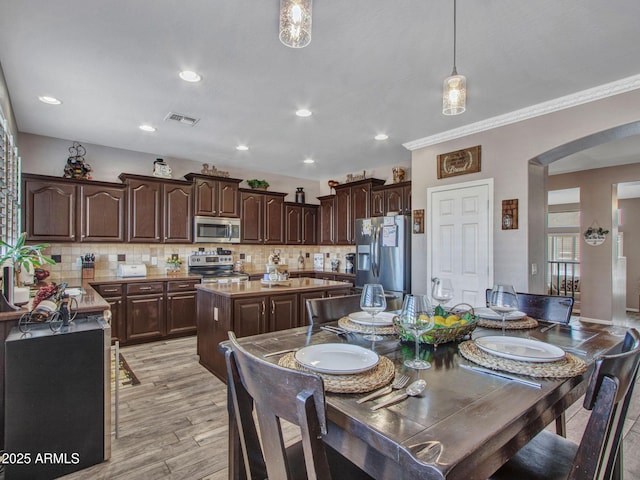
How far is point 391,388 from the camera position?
98 centimetres

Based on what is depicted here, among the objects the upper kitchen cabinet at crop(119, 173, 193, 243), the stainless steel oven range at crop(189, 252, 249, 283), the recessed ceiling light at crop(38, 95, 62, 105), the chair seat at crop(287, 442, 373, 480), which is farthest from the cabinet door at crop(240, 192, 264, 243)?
the chair seat at crop(287, 442, 373, 480)

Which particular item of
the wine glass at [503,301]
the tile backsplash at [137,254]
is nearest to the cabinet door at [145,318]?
the tile backsplash at [137,254]

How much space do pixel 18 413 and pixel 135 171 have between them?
382cm

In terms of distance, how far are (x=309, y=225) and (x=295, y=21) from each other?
5131 mm

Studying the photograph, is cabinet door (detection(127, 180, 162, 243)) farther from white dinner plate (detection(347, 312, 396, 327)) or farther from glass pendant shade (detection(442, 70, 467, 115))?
glass pendant shade (detection(442, 70, 467, 115))

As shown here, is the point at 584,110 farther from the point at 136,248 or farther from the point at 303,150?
the point at 136,248

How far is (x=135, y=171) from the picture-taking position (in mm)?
4887

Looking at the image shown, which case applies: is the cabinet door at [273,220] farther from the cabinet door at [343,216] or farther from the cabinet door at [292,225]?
the cabinet door at [343,216]

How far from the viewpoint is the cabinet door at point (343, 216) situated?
19.1 feet

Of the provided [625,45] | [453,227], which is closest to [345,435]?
[625,45]

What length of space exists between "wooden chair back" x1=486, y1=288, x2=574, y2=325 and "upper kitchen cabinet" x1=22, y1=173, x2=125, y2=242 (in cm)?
450

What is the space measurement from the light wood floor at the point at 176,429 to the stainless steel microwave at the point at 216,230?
6.77 ft

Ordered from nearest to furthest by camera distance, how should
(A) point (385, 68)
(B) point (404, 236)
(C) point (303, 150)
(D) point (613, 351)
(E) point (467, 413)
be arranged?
(E) point (467, 413), (D) point (613, 351), (A) point (385, 68), (B) point (404, 236), (C) point (303, 150)

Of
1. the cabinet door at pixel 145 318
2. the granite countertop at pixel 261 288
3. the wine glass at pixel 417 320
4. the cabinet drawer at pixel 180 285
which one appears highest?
the wine glass at pixel 417 320
